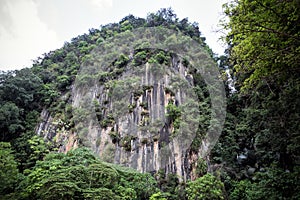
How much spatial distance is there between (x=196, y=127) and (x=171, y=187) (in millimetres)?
3619

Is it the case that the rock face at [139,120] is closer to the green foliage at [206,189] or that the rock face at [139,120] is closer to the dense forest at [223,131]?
the dense forest at [223,131]

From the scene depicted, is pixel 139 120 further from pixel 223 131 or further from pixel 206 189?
pixel 206 189

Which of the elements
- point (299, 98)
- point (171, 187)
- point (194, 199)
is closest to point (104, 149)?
point (171, 187)

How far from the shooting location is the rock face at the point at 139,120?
12.0 metres

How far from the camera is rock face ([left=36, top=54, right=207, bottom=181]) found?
1200 centimetres

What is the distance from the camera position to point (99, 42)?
21.9 metres

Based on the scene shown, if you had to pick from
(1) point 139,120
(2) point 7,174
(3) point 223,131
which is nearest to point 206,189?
(3) point 223,131

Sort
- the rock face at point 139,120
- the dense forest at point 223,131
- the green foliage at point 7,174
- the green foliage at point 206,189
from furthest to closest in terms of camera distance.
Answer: the rock face at point 139,120, the green foliage at point 206,189, the green foliage at point 7,174, the dense forest at point 223,131

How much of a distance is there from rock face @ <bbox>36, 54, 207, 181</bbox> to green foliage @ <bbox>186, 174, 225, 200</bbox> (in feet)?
7.49

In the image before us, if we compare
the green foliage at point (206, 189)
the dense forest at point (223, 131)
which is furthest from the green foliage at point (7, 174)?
the green foliage at point (206, 189)

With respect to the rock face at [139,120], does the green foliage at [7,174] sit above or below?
below

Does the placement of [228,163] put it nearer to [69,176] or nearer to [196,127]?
[196,127]

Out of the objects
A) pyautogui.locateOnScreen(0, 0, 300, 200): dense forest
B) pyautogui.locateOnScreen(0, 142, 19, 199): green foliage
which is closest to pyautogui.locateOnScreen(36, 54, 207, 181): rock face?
pyautogui.locateOnScreen(0, 0, 300, 200): dense forest

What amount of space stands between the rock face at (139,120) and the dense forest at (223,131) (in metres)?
0.44
